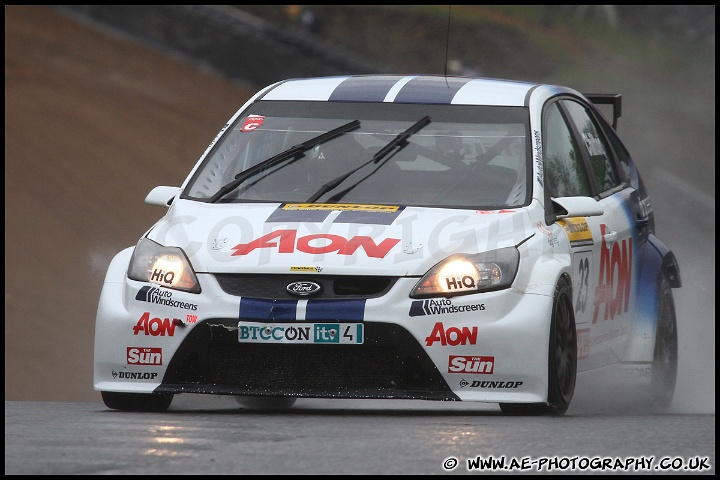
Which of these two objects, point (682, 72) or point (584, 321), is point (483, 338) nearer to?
point (584, 321)

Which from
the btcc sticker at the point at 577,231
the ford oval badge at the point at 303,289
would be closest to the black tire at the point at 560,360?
the btcc sticker at the point at 577,231

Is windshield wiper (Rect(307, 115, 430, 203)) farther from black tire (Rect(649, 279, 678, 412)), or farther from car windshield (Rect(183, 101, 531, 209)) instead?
black tire (Rect(649, 279, 678, 412))

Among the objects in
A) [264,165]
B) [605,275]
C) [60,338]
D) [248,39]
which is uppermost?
[248,39]

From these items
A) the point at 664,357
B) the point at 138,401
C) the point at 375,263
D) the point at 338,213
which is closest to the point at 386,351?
the point at 375,263

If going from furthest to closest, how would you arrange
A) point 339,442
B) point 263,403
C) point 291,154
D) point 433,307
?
point 263,403
point 291,154
point 433,307
point 339,442

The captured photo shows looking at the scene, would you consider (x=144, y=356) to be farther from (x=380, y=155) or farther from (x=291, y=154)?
(x=380, y=155)

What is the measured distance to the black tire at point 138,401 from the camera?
762cm

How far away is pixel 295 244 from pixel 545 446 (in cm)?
182

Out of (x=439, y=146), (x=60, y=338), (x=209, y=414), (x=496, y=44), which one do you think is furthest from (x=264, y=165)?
(x=496, y=44)

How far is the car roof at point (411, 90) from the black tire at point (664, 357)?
1521mm

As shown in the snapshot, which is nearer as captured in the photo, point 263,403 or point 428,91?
point 428,91

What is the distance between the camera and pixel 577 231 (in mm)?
8203

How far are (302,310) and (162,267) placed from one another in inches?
28.8

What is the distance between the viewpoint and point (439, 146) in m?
8.23
